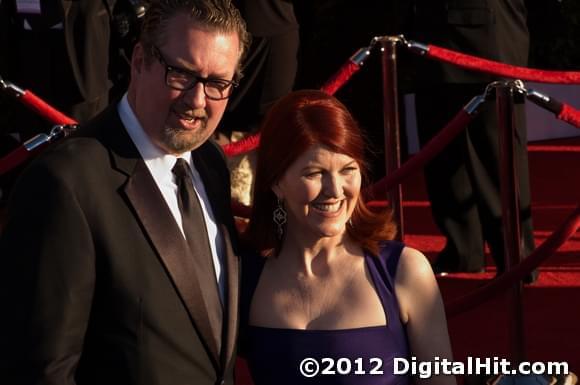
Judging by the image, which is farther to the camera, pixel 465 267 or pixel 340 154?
pixel 465 267

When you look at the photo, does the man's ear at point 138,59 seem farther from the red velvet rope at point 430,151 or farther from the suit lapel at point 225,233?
the red velvet rope at point 430,151

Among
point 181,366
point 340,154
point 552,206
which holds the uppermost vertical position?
point 340,154

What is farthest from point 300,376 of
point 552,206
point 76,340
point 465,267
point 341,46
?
point 341,46

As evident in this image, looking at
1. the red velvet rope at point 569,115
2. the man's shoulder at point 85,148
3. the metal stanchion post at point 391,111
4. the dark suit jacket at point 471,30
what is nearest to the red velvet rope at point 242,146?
the metal stanchion post at point 391,111

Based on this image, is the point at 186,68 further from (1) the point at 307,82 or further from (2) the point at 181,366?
(1) the point at 307,82

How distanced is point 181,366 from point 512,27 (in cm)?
349

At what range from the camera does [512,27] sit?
218 inches

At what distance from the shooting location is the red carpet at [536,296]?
4.57 meters

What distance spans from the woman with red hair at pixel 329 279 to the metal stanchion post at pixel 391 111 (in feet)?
7.06

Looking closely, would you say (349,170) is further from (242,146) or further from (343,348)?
(242,146)

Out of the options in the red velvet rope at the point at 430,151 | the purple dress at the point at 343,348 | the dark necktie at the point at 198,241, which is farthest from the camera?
the red velvet rope at the point at 430,151

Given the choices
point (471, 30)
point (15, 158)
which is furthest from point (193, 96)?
point (471, 30)

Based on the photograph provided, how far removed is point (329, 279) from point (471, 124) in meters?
2.79

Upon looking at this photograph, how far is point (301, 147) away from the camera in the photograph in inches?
113
